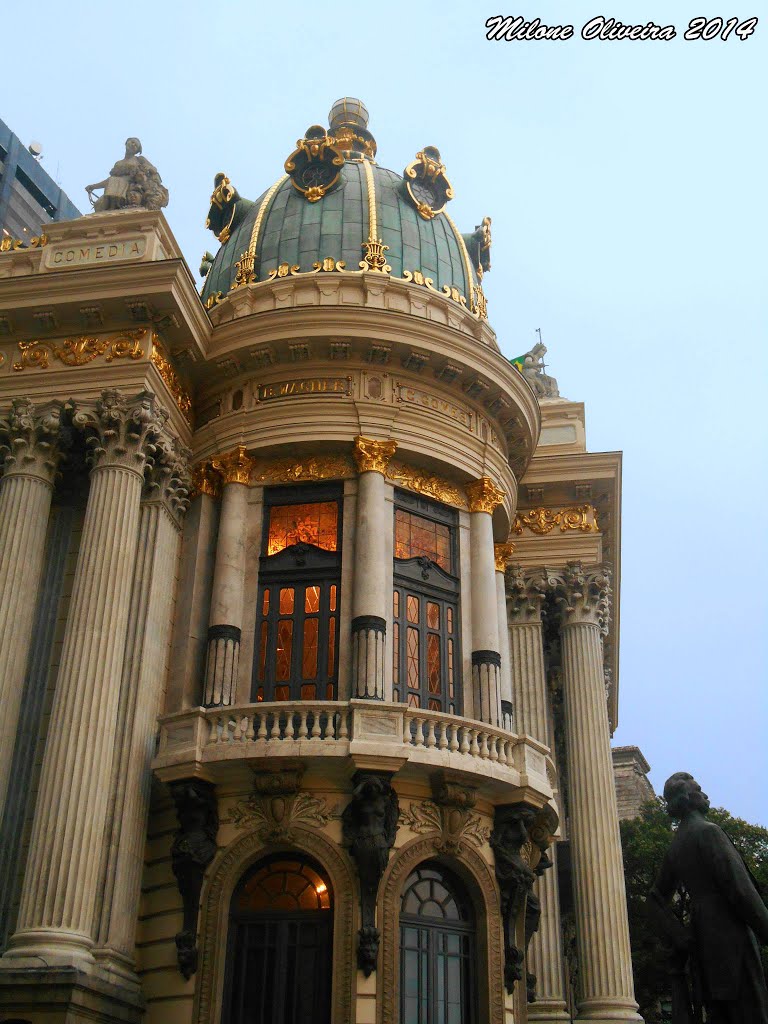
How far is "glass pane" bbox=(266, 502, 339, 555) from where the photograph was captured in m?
25.1

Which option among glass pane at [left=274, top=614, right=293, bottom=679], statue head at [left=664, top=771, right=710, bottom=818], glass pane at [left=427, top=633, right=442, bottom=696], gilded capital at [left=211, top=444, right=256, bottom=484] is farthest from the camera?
gilded capital at [left=211, top=444, right=256, bottom=484]

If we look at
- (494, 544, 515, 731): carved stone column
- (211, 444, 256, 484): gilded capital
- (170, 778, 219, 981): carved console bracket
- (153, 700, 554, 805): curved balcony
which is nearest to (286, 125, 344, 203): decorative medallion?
(211, 444, 256, 484): gilded capital

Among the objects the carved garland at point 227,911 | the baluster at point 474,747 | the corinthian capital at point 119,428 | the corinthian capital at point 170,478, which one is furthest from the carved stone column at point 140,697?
the baluster at point 474,747

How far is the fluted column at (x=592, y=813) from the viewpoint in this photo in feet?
86.1

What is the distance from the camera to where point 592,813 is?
92.6 feet

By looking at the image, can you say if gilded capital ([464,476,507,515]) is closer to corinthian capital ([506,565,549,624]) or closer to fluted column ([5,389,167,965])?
corinthian capital ([506,565,549,624])

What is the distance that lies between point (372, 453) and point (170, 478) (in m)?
4.38

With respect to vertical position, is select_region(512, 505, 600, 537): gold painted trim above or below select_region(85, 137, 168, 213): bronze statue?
below

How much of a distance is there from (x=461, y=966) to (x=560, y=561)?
12.4 meters

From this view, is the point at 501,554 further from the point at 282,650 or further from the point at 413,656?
the point at 282,650

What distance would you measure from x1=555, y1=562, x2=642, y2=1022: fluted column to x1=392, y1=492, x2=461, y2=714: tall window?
18.9ft

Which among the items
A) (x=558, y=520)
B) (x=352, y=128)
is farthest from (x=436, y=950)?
(x=352, y=128)

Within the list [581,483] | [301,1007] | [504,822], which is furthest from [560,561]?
[301,1007]

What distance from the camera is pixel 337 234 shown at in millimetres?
30109
